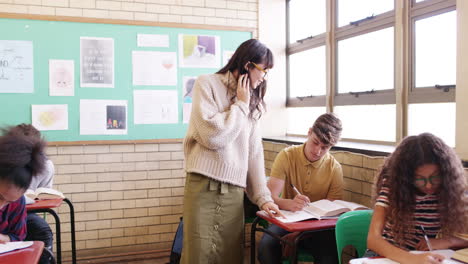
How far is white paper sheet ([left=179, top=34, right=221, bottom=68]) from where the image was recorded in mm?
3949

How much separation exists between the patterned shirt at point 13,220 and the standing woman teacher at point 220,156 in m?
0.81

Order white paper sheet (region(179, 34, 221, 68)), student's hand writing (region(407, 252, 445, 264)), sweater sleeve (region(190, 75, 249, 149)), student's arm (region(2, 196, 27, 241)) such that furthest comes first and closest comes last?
white paper sheet (region(179, 34, 221, 68)) < student's arm (region(2, 196, 27, 241)) < sweater sleeve (region(190, 75, 249, 149)) < student's hand writing (region(407, 252, 445, 264))

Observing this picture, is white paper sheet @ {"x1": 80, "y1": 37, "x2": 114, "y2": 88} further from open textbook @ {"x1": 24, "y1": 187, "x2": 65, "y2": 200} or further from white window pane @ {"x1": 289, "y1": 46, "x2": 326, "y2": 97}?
white window pane @ {"x1": 289, "y1": 46, "x2": 326, "y2": 97}

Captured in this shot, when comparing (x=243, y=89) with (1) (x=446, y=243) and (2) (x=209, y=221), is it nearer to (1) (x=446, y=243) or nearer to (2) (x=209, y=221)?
(2) (x=209, y=221)

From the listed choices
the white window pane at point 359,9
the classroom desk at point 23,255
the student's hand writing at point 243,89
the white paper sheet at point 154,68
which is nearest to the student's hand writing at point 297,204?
the student's hand writing at point 243,89

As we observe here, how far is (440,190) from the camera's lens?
1672 mm

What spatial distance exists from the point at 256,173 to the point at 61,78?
236 cm

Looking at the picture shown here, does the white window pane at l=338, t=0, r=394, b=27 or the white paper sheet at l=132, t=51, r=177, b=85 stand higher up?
the white window pane at l=338, t=0, r=394, b=27

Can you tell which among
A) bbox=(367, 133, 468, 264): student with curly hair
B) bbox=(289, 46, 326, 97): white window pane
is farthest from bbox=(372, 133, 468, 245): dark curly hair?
bbox=(289, 46, 326, 97): white window pane

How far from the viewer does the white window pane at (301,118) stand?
3.97 metres

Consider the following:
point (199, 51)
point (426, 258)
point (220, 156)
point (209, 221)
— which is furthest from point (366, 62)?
point (426, 258)

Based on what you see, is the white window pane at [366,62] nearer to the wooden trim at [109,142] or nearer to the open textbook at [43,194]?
the wooden trim at [109,142]

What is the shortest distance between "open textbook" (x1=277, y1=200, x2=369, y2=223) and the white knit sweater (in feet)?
1.31

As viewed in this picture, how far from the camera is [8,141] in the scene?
1.52m
